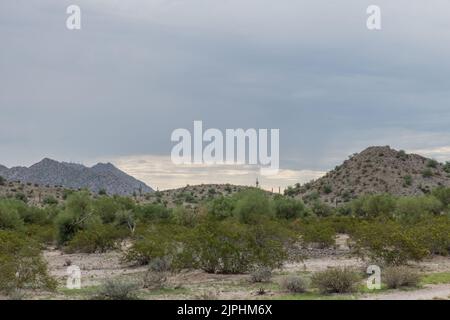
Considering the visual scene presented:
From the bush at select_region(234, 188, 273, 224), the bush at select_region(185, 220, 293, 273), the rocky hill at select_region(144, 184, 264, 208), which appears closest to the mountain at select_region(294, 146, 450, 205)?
the rocky hill at select_region(144, 184, 264, 208)

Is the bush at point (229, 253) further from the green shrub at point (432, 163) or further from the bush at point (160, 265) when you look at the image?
the green shrub at point (432, 163)

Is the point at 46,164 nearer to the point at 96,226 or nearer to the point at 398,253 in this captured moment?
the point at 96,226

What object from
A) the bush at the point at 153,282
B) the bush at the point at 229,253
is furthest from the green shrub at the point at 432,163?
the bush at the point at 153,282

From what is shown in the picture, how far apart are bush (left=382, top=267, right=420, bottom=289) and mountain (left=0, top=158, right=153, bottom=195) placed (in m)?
117

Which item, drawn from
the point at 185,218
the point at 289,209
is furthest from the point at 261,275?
the point at 289,209

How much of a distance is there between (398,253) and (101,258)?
54.8 feet

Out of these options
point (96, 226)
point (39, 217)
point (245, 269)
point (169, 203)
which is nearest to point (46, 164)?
point (169, 203)

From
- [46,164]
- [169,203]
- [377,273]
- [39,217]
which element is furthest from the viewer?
[46,164]

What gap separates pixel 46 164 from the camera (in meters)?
148

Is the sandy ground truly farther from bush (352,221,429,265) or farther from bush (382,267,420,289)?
bush (352,221,429,265)

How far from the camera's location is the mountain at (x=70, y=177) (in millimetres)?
139375

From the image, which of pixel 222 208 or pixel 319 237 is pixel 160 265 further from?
pixel 222 208

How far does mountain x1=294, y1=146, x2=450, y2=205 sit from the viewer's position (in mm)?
94500

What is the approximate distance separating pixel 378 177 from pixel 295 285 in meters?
79.0
